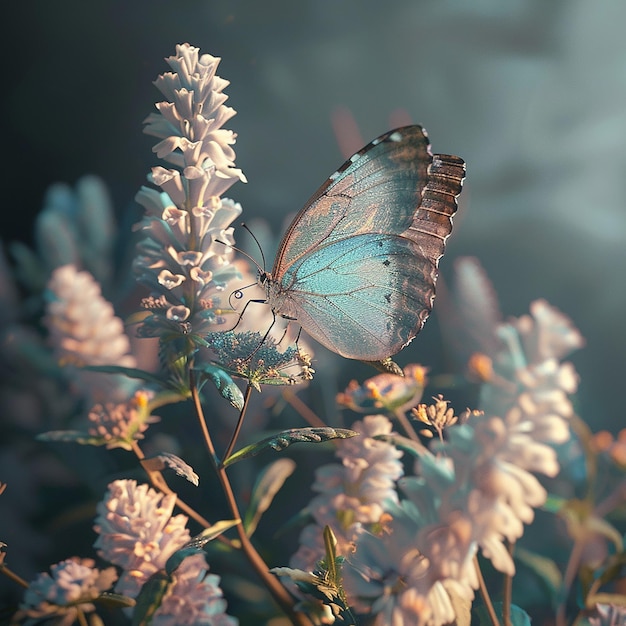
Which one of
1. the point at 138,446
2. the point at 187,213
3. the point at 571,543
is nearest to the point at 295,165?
the point at 187,213

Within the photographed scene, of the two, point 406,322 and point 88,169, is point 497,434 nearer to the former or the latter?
point 406,322

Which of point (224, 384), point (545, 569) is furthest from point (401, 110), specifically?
point (545, 569)

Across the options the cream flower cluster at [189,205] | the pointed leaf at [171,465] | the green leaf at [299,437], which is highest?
the cream flower cluster at [189,205]

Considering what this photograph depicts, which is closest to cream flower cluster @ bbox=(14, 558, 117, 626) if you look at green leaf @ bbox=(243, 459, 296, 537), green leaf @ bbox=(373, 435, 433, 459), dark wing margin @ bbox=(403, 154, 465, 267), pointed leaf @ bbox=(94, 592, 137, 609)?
pointed leaf @ bbox=(94, 592, 137, 609)

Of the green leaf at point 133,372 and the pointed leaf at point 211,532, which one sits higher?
the green leaf at point 133,372

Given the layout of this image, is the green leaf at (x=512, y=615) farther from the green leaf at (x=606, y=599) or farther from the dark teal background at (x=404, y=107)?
the dark teal background at (x=404, y=107)

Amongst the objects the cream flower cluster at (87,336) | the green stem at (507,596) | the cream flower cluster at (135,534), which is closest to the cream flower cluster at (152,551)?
the cream flower cluster at (135,534)
